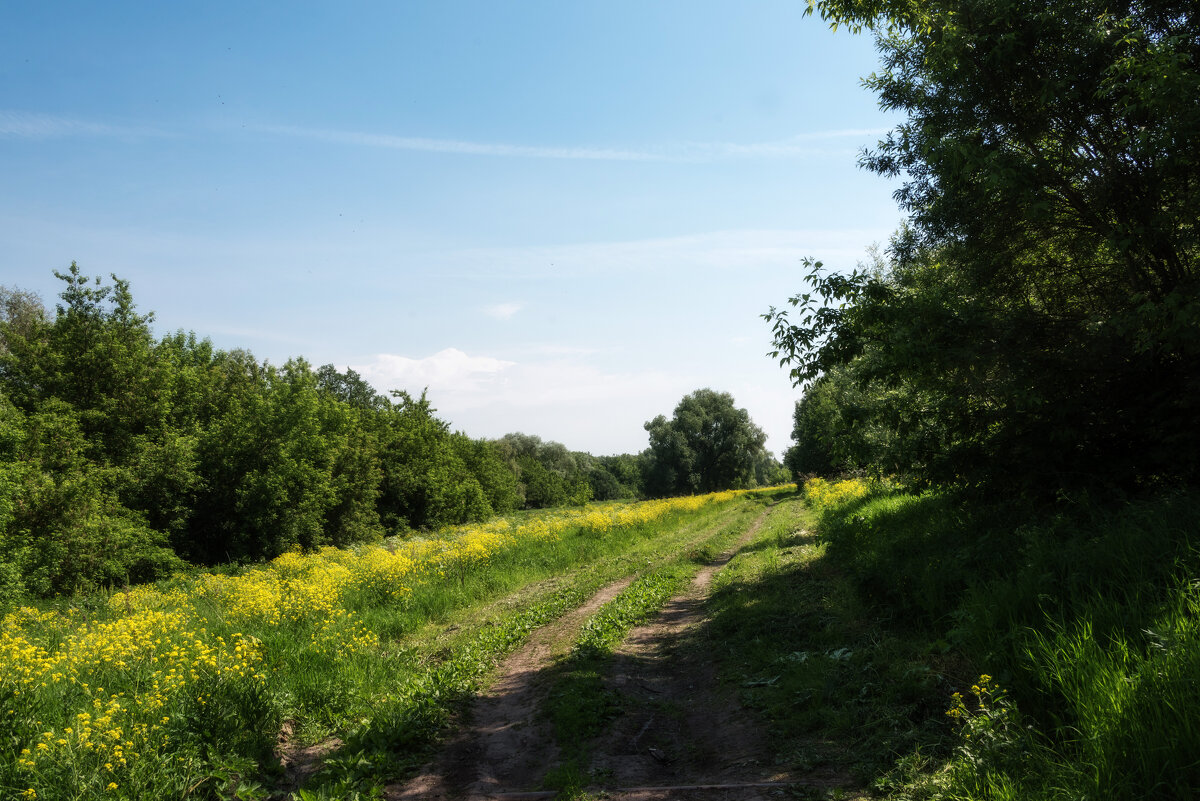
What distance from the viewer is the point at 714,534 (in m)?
24.5

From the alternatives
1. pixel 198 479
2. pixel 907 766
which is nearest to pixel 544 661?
pixel 907 766

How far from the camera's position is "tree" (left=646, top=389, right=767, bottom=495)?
6769 cm

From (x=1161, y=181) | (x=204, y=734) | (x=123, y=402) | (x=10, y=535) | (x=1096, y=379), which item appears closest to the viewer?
(x=204, y=734)

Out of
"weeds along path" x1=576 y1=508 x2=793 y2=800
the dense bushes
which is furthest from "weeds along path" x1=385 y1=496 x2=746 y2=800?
the dense bushes

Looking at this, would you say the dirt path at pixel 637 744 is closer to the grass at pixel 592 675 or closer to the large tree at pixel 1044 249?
the grass at pixel 592 675

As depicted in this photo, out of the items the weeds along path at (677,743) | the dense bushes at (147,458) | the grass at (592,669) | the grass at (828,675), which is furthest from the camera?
the dense bushes at (147,458)

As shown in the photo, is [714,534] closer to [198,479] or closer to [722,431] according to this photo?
[198,479]

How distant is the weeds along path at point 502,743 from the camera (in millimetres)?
5059

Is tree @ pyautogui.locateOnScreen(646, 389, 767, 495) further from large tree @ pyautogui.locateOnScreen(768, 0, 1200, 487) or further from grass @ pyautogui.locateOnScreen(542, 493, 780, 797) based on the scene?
large tree @ pyautogui.locateOnScreen(768, 0, 1200, 487)

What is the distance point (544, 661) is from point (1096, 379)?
8.59 metres

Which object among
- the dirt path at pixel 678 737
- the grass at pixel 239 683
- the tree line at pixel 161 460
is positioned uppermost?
the tree line at pixel 161 460

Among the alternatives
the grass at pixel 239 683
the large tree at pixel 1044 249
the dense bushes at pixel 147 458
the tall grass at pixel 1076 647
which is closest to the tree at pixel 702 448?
the dense bushes at pixel 147 458

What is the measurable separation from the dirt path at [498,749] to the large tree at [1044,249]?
5.89m

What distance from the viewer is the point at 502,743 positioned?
5.92m
